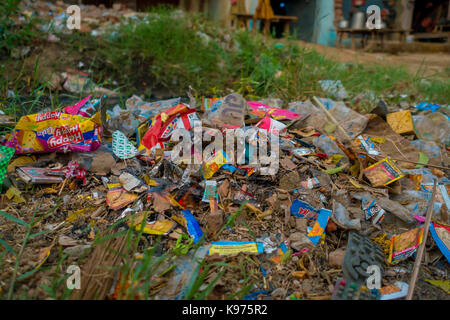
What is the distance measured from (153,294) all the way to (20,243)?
629 mm

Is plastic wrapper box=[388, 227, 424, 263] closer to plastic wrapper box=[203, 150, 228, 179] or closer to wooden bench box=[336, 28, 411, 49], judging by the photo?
plastic wrapper box=[203, 150, 228, 179]

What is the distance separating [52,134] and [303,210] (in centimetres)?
140

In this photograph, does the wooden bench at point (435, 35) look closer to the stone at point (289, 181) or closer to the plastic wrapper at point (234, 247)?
the stone at point (289, 181)

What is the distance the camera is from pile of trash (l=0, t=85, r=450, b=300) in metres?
1.26

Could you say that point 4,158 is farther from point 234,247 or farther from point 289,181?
point 289,181

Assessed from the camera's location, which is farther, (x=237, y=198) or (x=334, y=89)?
(x=334, y=89)

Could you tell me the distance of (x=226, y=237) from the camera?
142cm

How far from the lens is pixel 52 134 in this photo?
1.72 m

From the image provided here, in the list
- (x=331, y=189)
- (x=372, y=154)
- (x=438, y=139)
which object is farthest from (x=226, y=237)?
(x=438, y=139)

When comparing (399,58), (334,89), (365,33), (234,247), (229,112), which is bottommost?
(234,247)

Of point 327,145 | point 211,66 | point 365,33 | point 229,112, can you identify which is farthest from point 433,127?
point 365,33

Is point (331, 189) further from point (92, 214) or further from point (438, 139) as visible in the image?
point (438, 139)

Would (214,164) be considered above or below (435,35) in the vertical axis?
below

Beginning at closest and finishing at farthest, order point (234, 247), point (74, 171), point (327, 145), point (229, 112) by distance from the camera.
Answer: point (234, 247) < point (74, 171) < point (327, 145) < point (229, 112)
